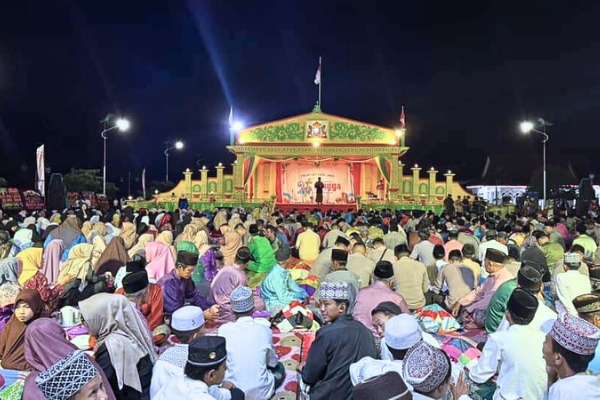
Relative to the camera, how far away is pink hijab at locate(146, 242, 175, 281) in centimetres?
691

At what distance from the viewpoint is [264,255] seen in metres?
8.53

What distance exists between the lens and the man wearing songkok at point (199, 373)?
2400mm

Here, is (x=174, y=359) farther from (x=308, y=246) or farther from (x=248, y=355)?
(x=308, y=246)

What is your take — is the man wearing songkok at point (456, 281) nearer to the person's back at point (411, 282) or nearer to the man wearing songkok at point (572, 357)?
the person's back at point (411, 282)

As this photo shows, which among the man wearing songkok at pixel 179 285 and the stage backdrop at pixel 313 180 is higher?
the stage backdrop at pixel 313 180

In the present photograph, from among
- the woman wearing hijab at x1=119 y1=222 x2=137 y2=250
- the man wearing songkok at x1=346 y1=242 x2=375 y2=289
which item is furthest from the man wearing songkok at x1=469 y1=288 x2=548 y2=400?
the woman wearing hijab at x1=119 y1=222 x2=137 y2=250

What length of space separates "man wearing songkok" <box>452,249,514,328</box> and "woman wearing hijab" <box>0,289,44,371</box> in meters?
4.35

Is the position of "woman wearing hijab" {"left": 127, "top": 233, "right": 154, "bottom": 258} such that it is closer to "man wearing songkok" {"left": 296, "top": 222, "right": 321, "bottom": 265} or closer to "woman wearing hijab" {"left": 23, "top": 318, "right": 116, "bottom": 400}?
"man wearing songkok" {"left": 296, "top": 222, "right": 321, "bottom": 265}

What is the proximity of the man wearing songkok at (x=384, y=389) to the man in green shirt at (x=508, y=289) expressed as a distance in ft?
9.54

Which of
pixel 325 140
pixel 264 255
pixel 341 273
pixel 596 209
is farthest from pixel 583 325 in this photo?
pixel 325 140

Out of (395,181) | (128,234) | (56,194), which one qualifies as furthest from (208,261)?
(395,181)

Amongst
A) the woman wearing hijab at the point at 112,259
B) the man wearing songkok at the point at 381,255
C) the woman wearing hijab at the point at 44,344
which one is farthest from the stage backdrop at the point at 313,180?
the woman wearing hijab at the point at 44,344

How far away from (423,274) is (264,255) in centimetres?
305

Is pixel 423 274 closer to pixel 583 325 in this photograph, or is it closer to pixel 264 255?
pixel 264 255
